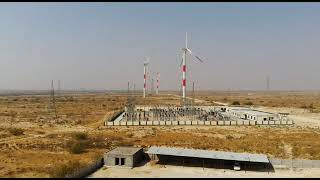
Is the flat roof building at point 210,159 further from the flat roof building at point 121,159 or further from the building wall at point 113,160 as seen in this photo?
the building wall at point 113,160

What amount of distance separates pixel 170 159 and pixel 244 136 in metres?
20.8

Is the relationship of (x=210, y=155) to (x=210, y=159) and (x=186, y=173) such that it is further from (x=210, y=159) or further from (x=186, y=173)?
(x=186, y=173)

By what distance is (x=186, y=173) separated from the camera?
35.0 metres

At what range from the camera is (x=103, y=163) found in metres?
37.5

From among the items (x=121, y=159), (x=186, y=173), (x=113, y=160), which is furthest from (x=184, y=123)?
(x=186, y=173)

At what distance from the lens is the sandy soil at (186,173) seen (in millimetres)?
34125

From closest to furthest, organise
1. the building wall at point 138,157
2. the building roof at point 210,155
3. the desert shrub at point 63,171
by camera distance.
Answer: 1. the desert shrub at point 63,171
2. the building roof at point 210,155
3. the building wall at point 138,157

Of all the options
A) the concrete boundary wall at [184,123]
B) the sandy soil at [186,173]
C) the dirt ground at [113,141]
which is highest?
the concrete boundary wall at [184,123]

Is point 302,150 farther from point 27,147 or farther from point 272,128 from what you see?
point 27,147

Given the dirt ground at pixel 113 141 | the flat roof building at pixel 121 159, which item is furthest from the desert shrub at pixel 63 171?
the flat roof building at pixel 121 159

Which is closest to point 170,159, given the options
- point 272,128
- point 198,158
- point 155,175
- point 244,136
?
point 198,158

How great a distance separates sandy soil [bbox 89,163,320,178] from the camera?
34.1 m

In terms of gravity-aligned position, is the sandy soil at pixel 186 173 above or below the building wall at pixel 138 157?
below

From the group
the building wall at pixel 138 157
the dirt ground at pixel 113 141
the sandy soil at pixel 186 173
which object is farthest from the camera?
the dirt ground at pixel 113 141
